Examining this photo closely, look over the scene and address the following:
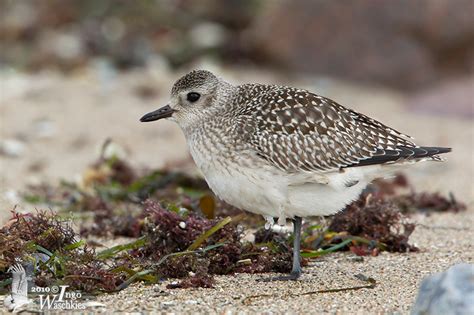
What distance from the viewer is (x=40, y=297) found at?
15.6 ft

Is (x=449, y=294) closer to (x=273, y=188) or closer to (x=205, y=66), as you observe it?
(x=273, y=188)

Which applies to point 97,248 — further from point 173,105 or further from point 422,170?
point 422,170

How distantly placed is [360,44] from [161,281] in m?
7.36

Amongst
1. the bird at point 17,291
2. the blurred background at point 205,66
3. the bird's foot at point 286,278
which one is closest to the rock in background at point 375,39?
the blurred background at point 205,66

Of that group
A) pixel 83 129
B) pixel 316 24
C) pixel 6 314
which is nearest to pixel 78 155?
pixel 83 129

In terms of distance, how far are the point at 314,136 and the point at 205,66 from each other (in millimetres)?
6548

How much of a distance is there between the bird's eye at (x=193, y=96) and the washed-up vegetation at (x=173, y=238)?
0.74 m

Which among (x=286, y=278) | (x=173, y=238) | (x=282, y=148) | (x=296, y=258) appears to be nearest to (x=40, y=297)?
(x=173, y=238)

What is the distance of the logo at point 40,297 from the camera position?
4.62 metres

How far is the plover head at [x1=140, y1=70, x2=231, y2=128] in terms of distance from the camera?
5953 millimetres

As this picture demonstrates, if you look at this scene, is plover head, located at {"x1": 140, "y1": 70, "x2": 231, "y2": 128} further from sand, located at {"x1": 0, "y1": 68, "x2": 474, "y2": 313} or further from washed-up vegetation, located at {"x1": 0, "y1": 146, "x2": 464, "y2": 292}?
sand, located at {"x1": 0, "y1": 68, "x2": 474, "y2": 313}

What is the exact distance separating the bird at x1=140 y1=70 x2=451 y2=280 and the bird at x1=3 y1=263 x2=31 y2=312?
4.24ft

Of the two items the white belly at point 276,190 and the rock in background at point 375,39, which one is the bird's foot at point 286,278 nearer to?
the white belly at point 276,190

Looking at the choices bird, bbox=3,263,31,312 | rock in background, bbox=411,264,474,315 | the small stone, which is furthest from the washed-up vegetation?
the small stone
